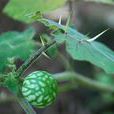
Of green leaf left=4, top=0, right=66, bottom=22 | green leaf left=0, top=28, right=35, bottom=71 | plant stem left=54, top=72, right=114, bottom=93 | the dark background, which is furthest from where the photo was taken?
the dark background

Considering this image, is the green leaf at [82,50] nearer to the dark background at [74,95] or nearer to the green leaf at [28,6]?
the green leaf at [28,6]

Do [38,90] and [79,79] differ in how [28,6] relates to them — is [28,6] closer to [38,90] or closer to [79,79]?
[79,79]

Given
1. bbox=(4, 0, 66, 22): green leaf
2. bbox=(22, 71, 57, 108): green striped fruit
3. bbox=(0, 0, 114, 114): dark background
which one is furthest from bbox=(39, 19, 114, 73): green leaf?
bbox=(0, 0, 114, 114): dark background

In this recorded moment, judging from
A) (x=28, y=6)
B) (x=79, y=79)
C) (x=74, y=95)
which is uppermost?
(x=28, y=6)

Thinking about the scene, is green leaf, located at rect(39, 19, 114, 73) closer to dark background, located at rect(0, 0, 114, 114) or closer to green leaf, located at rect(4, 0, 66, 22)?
green leaf, located at rect(4, 0, 66, 22)

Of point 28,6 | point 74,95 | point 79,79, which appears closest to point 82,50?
point 28,6

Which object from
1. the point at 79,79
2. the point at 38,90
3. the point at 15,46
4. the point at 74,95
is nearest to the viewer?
the point at 38,90
